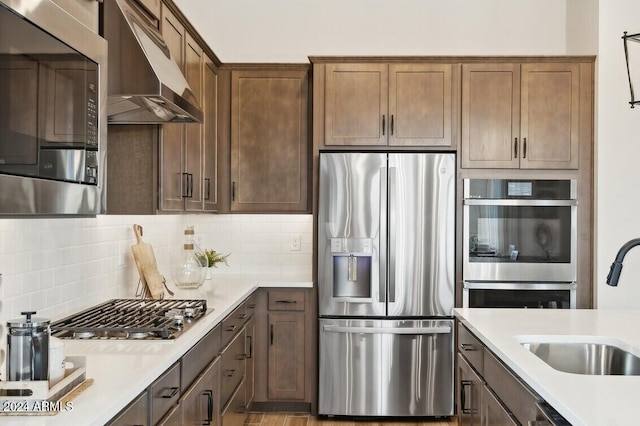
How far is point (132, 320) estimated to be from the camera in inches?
95.8

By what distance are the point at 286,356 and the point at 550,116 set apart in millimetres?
2422

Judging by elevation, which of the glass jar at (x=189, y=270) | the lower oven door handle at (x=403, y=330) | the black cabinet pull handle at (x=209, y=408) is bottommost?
the black cabinet pull handle at (x=209, y=408)

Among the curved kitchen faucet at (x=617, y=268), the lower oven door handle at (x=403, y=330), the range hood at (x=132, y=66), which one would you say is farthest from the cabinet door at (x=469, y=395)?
the range hood at (x=132, y=66)

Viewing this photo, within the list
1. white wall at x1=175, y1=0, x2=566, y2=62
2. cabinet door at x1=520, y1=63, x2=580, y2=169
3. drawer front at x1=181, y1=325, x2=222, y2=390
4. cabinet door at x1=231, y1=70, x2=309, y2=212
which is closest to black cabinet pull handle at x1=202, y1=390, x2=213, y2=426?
drawer front at x1=181, y1=325, x2=222, y2=390

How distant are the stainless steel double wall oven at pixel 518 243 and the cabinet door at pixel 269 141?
1215 millimetres

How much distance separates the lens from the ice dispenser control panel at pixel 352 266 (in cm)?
400

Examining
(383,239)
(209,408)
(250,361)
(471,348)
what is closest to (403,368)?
(383,239)

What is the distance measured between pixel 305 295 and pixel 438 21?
2.36 metres

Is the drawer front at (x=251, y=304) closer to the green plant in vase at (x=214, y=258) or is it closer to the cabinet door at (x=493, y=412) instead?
the green plant in vase at (x=214, y=258)

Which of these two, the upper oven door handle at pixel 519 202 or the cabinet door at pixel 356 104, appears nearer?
the upper oven door handle at pixel 519 202

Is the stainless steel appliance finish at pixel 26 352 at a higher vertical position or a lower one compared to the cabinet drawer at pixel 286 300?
higher

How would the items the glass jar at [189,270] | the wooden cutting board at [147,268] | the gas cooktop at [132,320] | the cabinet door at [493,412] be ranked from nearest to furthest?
the cabinet door at [493,412], the gas cooktop at [132,320], the wooden cutting board at [147,268], the glass jar at [189,270]

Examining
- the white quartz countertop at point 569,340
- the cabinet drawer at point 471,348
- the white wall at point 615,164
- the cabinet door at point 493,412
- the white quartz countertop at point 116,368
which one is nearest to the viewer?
the white quartz countertop at point 116,368

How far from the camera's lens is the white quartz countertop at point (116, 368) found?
137cm
